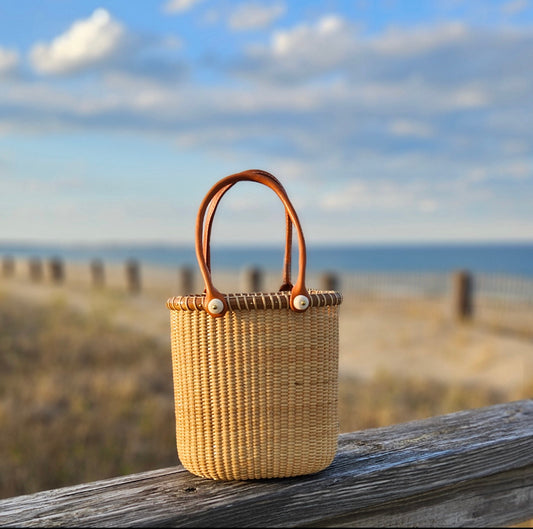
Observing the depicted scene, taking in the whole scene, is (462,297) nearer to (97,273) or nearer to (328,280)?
(328,280)

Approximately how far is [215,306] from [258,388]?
24cm

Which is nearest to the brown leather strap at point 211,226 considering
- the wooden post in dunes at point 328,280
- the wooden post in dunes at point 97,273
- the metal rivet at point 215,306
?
the metal rivet at point 215,306

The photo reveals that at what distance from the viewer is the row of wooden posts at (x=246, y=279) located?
11.7 meters

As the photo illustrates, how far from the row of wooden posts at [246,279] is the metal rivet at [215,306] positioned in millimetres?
10836

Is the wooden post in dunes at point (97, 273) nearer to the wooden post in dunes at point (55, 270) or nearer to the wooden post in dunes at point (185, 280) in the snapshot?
the wooden post in dunes at point (55, 270)

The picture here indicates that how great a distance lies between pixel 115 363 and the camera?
7.13 metres

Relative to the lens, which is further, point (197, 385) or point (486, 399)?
point (486, 399)

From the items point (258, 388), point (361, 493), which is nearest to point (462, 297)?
point (361, 493)

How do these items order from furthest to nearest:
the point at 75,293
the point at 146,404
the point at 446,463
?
the point at 75,293 → the point at 146,404 → the point at 446,463

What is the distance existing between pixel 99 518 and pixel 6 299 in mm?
10208

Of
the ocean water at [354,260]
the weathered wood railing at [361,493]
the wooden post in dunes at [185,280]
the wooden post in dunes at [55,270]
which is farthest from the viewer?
the ocean water at [354,260]

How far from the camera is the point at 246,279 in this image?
520 inches

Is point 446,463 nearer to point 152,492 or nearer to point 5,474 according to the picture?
point 152,492

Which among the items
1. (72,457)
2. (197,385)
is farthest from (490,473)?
(72,457)
